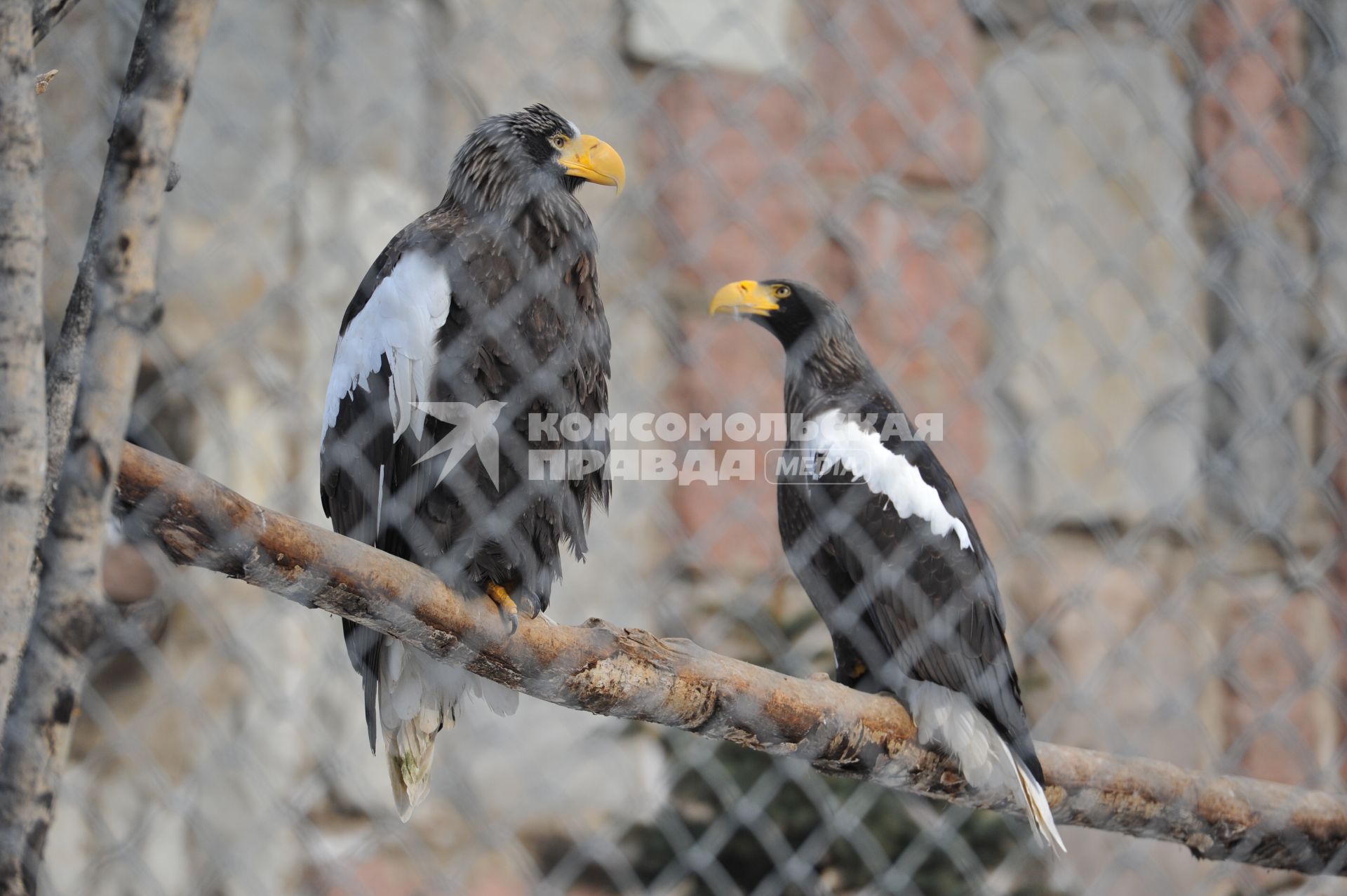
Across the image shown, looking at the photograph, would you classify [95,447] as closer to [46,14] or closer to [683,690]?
[46,14]

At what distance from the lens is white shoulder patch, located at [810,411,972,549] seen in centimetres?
150

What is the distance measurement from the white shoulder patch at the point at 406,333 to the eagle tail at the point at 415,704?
243 mm

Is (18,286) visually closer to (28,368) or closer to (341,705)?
(28,368)

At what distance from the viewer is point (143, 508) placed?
0.74 meters

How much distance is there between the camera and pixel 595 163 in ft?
4.63

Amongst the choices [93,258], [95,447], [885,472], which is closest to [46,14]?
[93,258]

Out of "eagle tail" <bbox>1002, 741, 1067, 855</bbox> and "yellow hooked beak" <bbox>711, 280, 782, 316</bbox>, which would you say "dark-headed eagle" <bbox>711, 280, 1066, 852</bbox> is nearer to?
"eagle tail" <bbox>1002, 741, 1067, 855</bbox>

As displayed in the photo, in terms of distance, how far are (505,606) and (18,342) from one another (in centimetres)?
54

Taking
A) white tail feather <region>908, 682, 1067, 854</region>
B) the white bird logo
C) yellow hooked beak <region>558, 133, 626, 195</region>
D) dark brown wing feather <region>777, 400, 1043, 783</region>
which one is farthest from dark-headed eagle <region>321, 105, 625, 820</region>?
white tail feather <region>908, 682, 1067, 854</region>

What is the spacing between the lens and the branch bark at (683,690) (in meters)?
0.78

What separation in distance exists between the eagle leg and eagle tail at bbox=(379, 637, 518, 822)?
0.19 m

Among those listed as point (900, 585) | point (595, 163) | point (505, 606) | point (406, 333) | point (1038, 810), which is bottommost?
point (1038, 810)

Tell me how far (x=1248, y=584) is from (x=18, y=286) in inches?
89.6

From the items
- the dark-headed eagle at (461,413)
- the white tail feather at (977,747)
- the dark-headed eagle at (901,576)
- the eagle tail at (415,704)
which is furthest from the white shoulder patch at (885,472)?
the eagle tail at (415,704)
